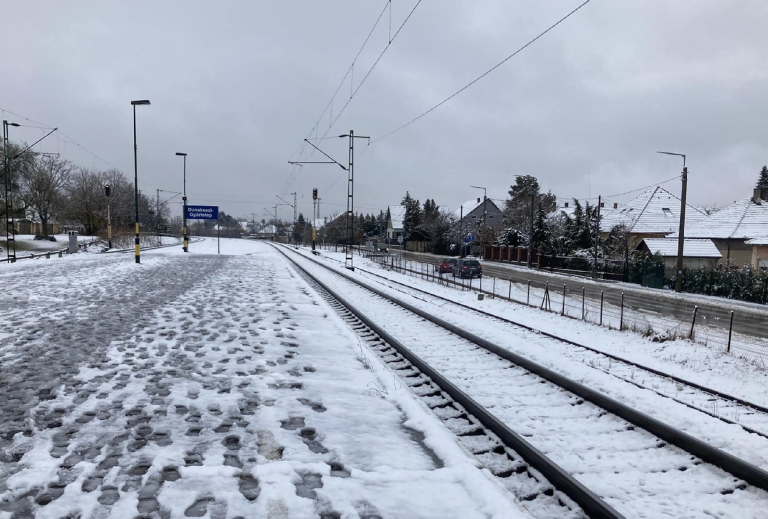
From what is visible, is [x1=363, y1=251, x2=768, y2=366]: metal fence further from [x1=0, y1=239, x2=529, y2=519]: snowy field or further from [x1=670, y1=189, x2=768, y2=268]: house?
[x1=670, y1=189, x2=768, y2=268]: house

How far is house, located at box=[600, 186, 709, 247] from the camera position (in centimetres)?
5091

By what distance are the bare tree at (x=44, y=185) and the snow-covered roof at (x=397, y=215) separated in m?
62.1

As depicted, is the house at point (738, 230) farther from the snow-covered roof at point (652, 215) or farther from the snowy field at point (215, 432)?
the snowy field at point (215, 432)

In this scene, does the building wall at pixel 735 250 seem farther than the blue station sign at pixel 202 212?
No

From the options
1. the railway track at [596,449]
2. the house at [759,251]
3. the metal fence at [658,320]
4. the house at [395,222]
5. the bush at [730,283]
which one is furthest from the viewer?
the house at [395,222]

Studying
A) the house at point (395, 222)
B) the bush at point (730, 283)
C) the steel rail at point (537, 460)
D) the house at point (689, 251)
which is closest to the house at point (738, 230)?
the house at point (689, 251)

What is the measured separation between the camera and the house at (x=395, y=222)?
343 feet

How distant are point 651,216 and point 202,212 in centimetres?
5231

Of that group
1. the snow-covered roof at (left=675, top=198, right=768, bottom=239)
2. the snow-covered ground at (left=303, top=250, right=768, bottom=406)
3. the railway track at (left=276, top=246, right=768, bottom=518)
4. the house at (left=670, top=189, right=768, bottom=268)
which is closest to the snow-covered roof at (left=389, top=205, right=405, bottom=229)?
the snow-covered roof at (left=675, top=198, right=768, bottom=239)

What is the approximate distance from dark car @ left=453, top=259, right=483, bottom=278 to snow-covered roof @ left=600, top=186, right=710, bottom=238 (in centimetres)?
2794

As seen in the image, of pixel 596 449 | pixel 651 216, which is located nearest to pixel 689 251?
pixel 651 216

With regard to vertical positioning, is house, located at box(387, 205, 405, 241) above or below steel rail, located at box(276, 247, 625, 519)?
above

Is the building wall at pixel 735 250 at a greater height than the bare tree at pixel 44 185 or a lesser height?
lesser

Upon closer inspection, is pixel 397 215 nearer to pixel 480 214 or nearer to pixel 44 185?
pixel 480 214
